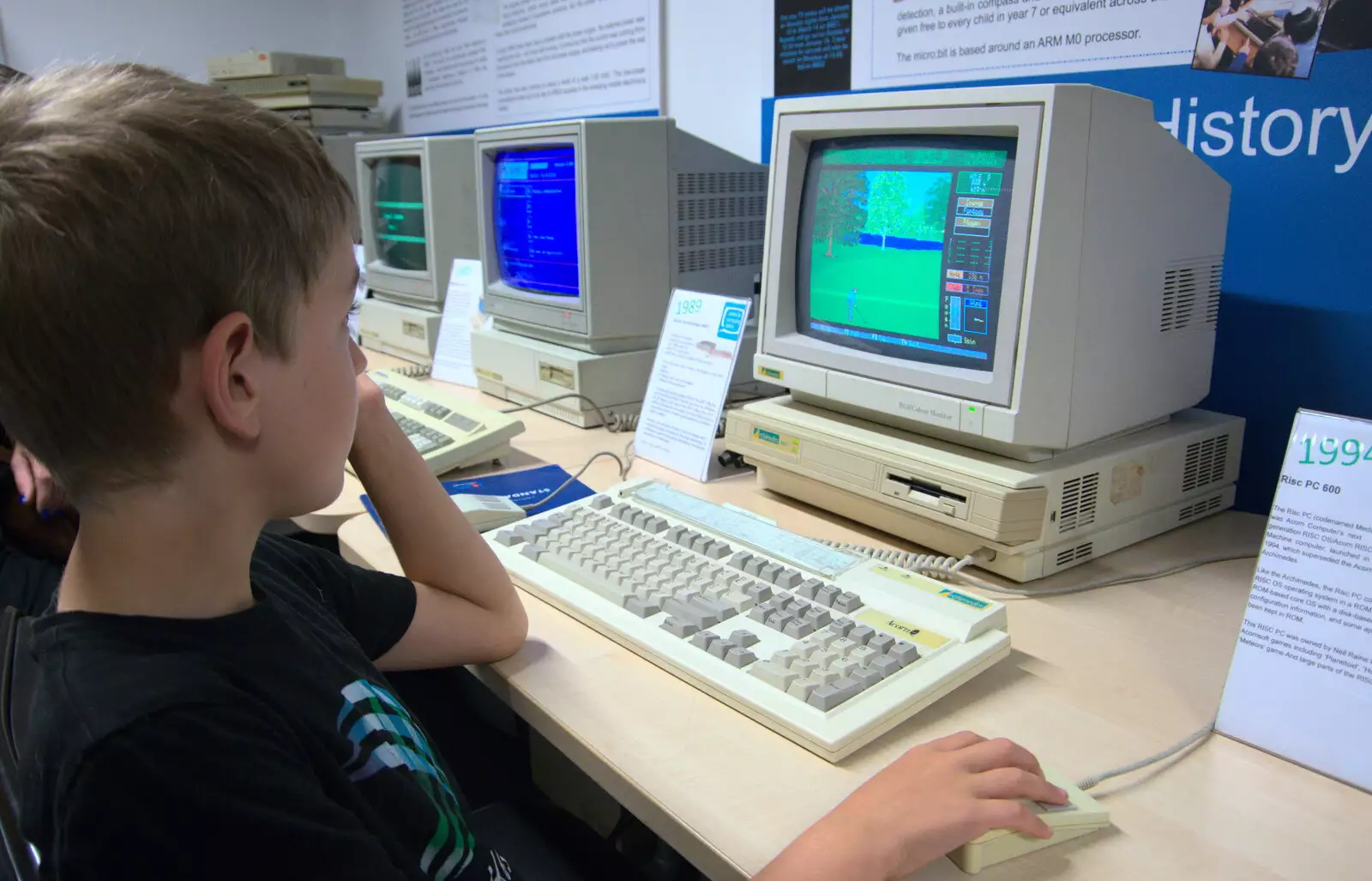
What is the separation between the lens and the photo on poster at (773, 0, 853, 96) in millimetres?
1684

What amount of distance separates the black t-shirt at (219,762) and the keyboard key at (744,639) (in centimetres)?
27

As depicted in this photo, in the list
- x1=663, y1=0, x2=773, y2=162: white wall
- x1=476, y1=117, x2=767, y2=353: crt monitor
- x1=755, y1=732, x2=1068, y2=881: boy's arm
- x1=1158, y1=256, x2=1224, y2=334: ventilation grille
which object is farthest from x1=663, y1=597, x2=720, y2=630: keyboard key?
x1=663, y1=0, x2=773, y2=162: white wall

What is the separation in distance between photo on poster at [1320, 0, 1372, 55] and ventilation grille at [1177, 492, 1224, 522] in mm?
526

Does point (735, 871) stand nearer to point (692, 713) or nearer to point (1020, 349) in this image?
point (692, 713)

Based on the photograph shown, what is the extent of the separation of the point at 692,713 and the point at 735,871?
0.17m

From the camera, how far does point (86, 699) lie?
20.0 inches

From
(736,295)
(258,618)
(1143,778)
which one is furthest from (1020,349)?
(736,295)

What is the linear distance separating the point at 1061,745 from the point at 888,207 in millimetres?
632

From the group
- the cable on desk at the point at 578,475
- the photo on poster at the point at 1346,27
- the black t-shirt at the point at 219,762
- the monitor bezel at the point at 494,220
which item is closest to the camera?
the black t-shirt at the point at 219,762

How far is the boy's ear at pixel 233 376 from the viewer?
551 millimetres

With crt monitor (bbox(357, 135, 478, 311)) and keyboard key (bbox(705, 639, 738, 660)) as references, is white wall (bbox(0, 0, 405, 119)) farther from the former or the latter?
keyboard key (bbox(705, 639, 738, 660))

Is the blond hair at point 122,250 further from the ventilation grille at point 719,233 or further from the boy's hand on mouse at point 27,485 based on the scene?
the ventilation grille at point 719,233

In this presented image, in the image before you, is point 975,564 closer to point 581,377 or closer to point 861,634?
point 861,634

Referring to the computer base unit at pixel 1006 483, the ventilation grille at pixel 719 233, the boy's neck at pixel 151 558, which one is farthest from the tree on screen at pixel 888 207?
the boy's neck at pixel 151 558
